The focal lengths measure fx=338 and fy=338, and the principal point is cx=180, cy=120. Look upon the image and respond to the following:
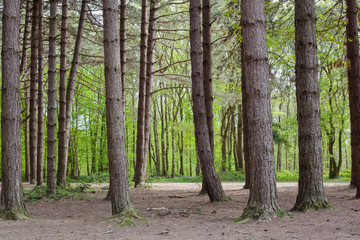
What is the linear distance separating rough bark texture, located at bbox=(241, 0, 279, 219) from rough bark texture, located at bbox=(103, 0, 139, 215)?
7.85ft

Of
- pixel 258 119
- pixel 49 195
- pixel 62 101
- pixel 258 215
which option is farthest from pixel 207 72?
pixel 49 195

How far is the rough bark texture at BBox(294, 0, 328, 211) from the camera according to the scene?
6992 millimetres

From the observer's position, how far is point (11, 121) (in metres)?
7.18

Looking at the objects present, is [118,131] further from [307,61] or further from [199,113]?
[307,61]

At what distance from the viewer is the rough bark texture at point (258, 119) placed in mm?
6160

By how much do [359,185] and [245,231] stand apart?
4.88 metres

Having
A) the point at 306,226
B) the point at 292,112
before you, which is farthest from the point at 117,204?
the point at 292,112

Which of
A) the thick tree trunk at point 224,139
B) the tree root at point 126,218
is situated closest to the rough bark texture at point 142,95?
the tree root at point 126,218

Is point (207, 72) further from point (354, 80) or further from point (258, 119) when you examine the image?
point (258, 119)

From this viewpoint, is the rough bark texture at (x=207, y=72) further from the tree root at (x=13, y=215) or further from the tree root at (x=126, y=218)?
the tree root at (x=13, y=215)

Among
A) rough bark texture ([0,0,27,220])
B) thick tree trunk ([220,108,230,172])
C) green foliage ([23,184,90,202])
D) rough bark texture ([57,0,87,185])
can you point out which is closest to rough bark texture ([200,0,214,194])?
green foliage ([23,184,90,202])

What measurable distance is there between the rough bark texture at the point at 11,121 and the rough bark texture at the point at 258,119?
471 cm

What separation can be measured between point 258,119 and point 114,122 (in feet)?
9.21

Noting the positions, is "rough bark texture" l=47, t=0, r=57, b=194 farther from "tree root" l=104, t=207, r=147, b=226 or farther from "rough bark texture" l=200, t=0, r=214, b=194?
"tree root" l=104, t=207, r=147, b=226
